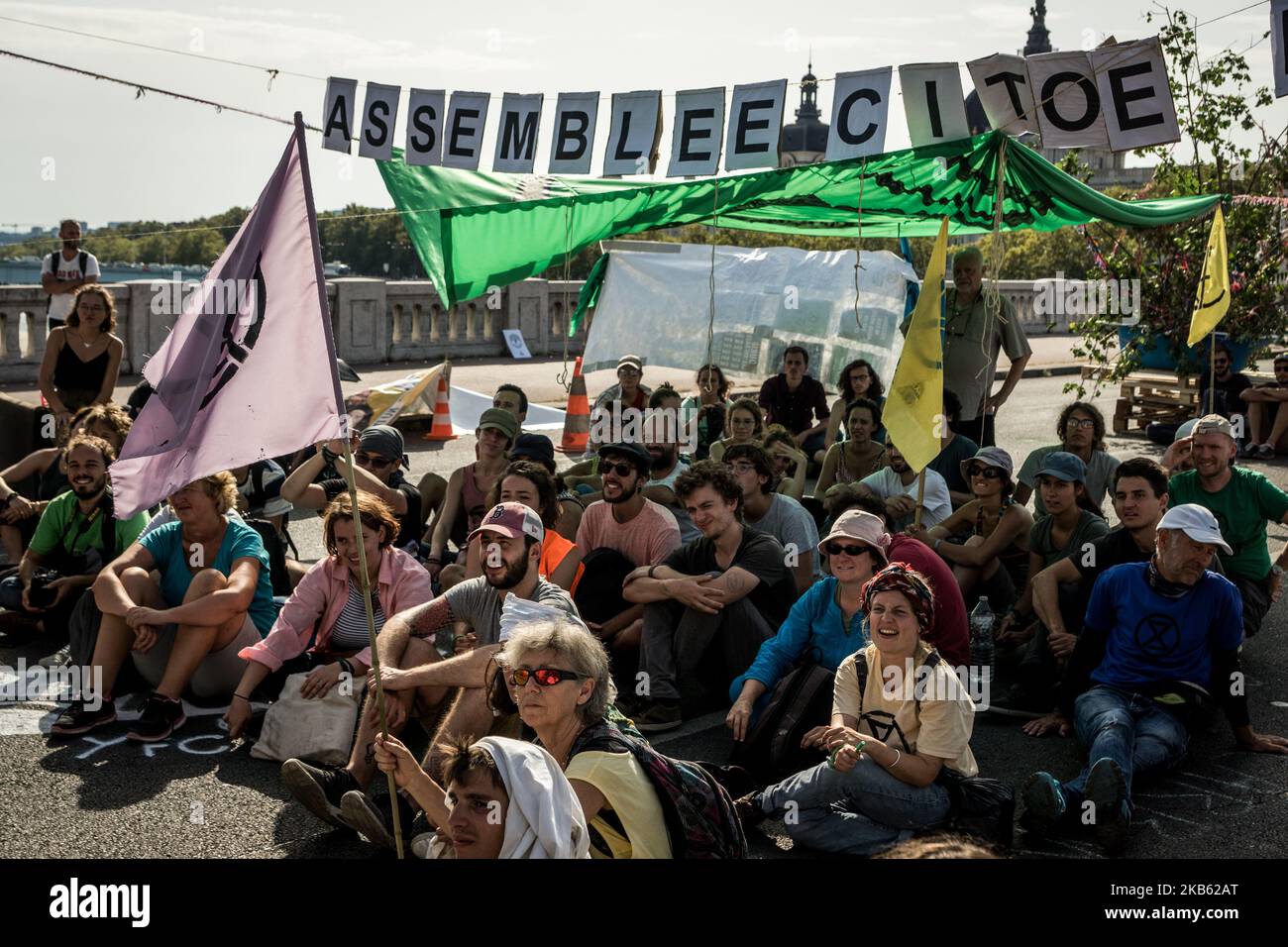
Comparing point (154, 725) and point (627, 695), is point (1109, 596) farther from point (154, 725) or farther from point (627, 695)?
point (154, 725)

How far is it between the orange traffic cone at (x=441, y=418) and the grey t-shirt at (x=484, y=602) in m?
9.16

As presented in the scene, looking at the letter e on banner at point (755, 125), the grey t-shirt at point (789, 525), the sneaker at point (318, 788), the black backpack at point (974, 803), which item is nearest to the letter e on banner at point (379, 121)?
the letter e on banner at point (755, 125)

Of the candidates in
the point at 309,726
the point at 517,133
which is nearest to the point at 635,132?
the point at 517,133

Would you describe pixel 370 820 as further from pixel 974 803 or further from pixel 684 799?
pixel 974 803

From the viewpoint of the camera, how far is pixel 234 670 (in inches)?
271

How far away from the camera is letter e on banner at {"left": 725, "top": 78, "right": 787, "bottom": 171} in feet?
30.4

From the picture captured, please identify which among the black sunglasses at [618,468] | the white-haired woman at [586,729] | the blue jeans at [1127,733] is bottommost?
the blue jeans at [1127,733]

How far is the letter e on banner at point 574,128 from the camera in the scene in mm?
9859

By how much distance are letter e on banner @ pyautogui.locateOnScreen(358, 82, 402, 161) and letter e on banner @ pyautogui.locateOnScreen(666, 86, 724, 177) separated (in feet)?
7.18

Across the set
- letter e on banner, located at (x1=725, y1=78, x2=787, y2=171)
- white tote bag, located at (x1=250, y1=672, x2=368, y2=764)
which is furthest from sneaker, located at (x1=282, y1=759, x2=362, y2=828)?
letter e on banner, located at (x1=725, y1=78, x2=787, y2=171)

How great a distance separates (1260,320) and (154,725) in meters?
12.5

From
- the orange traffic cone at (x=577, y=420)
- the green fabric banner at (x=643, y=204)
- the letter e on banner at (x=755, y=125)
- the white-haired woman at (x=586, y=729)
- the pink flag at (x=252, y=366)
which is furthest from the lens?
the orange traffic cone at (x=577, y=420)

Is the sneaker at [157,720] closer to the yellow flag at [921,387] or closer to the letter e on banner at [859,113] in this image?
the yellow flag at [921,387]

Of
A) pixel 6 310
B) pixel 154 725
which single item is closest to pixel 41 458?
pixel 154 725
